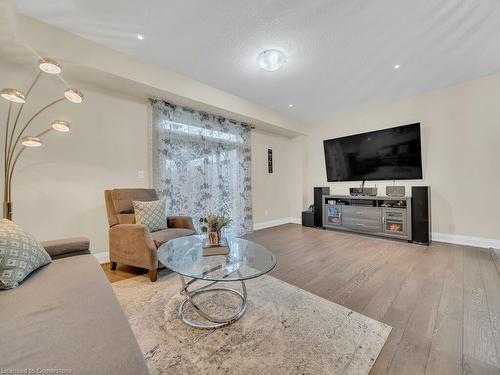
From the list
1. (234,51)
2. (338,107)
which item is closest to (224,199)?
(234,51)

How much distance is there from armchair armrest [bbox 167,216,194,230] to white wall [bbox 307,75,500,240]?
151 inches

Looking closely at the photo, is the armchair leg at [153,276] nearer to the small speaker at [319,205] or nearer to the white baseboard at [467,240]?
the small speaker at [319,205]

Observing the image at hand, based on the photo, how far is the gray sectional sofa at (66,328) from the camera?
0.60 m

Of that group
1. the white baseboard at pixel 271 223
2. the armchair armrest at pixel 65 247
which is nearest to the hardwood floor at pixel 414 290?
the armchair armrest at pixel 65 247

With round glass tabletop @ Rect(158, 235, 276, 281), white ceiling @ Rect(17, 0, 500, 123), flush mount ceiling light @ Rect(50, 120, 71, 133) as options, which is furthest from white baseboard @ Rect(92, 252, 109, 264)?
white ceiling @ Rect(17, 0, 500, 123)

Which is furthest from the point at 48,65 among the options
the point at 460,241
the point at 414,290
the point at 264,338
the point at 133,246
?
the point at 460,241

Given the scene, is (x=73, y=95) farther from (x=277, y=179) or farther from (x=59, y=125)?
(x=277, y=179)

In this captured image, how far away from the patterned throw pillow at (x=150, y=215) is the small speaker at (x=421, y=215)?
3.79 meters

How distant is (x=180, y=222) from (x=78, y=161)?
1481 millimetres

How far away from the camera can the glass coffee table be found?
136cm

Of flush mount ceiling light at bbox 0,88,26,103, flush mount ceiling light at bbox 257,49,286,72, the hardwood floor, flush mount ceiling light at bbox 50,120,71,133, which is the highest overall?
flush mount ceiling light at bbox 257,49,286,72

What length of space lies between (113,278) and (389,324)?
253 centimetres

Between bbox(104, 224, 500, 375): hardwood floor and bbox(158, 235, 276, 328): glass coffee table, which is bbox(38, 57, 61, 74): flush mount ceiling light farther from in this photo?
bbox(104, 224, 500, 375): hardwood floor

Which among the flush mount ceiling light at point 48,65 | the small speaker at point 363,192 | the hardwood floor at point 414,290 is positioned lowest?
the hardwood floor at point 414,290
